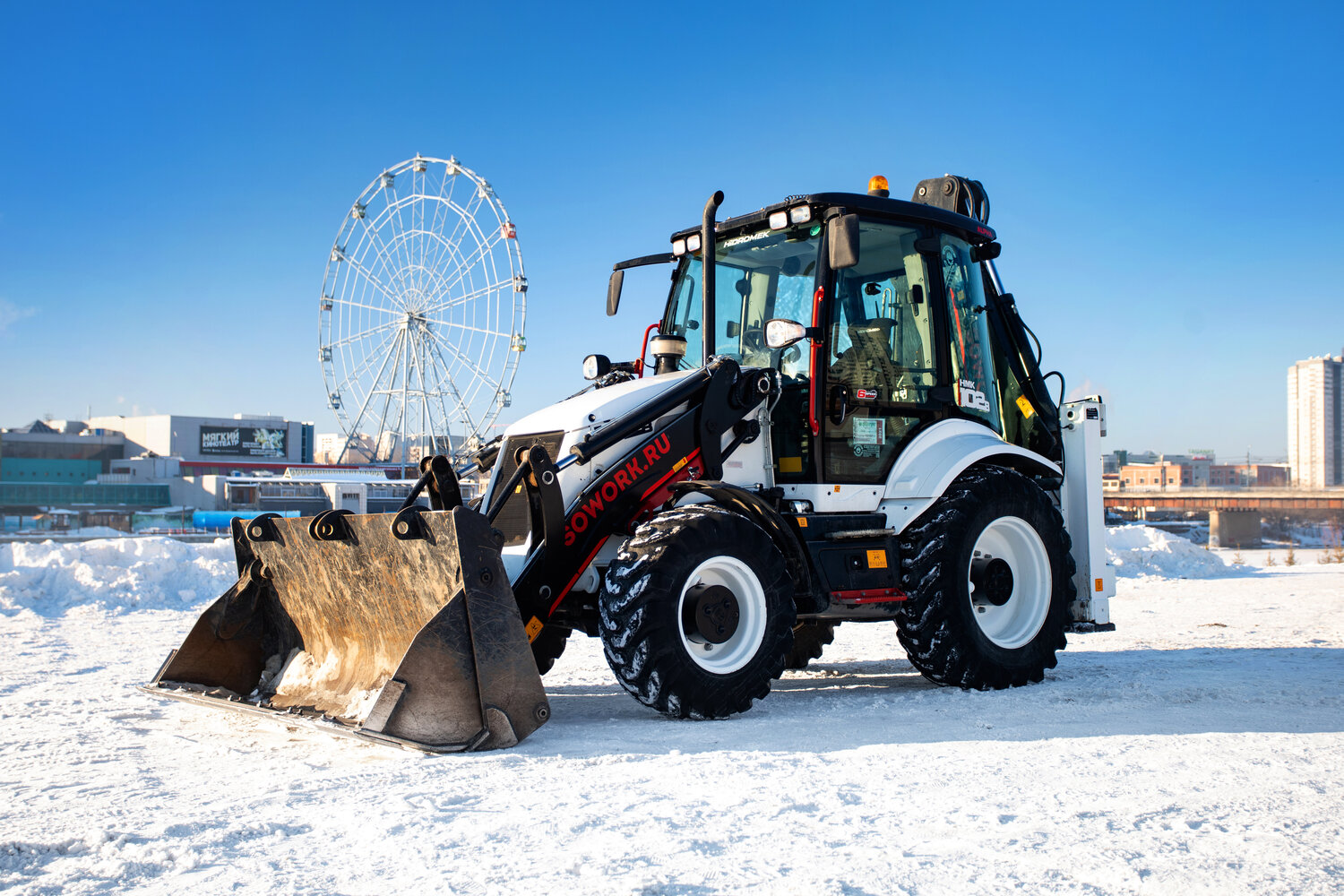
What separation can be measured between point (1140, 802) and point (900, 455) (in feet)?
9.77

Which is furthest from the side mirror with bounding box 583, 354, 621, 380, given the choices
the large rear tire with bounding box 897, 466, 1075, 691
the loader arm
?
the large rear tire with bounding box 897, 466, 1075, 691

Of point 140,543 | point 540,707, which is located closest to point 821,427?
point 540,707

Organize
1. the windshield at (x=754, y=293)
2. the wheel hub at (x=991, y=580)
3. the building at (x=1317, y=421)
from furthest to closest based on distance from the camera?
1. the building at (x=1317, y=421)
2. the wheel hub at (x=991, y=580)
3. the windshield at (x=754, y=293)

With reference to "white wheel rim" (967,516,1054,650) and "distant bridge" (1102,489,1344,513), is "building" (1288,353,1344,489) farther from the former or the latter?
"white wheel rim" (967,516,1054,650)

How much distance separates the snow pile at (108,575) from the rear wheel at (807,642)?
718cm

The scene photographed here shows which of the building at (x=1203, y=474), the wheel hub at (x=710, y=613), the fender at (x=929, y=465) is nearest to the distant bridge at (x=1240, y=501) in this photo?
the building at (x=1203, y=474)

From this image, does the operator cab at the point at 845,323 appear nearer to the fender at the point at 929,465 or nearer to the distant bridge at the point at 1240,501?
the fender at the point at 929,465

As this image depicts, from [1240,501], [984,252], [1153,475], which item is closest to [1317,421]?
[1153,475]

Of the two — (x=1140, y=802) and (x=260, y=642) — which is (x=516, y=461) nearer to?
(x=260, y=642)

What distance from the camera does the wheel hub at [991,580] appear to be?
20.7 ft

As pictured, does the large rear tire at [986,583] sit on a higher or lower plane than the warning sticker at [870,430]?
lower

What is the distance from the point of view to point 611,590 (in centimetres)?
471

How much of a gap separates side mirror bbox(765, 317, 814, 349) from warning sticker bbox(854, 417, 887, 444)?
722 mm

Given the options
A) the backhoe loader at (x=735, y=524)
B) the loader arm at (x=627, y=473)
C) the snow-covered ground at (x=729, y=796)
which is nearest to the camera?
the snow-covered ground at (x=729, y=796)
